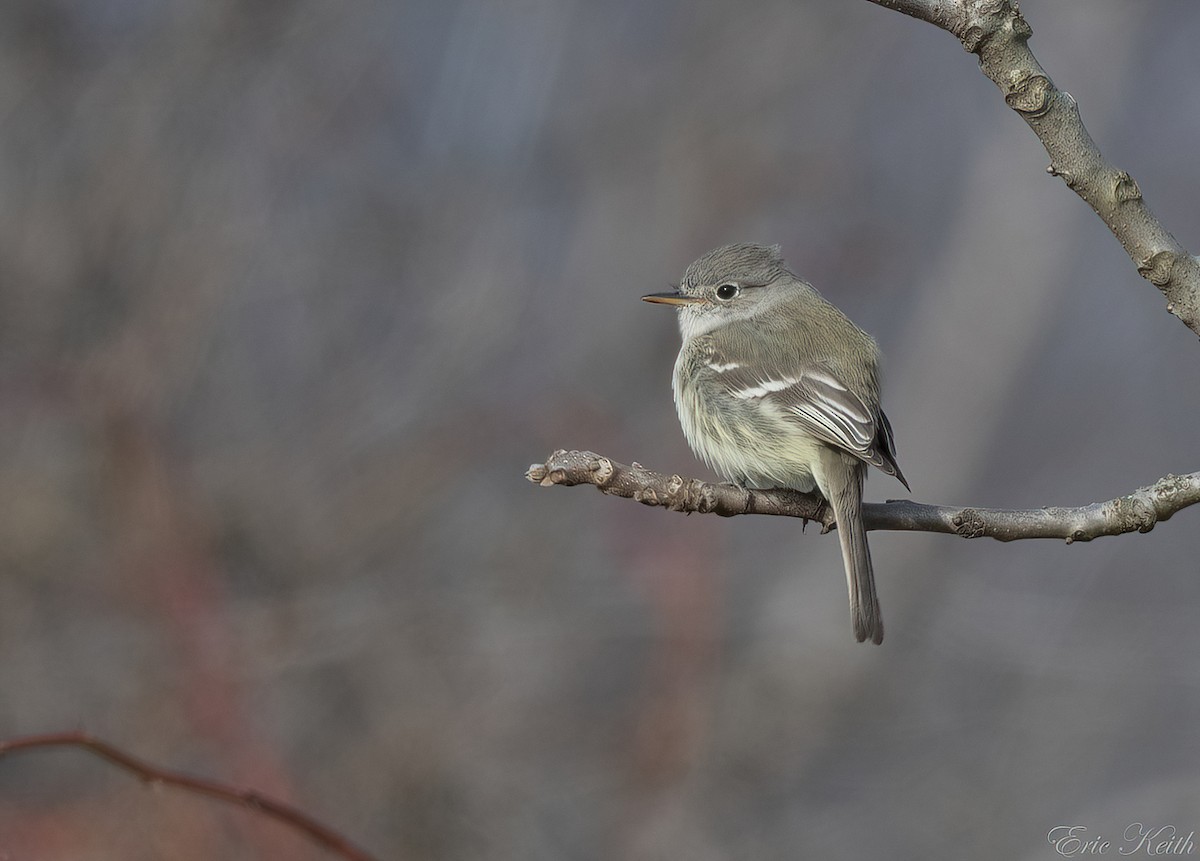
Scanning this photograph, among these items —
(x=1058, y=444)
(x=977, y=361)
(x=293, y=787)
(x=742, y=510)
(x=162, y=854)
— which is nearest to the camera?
(x=742, y=510)

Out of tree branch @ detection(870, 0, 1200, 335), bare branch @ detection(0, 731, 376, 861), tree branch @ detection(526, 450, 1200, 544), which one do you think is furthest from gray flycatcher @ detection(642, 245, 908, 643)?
bare branch @ detection(0, 731, 376, 861)

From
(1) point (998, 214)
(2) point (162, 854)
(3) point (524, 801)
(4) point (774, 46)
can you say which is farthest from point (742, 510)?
(4) point (774, 46)

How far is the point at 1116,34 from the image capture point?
872cm

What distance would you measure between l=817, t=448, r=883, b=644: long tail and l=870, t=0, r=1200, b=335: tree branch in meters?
1.19

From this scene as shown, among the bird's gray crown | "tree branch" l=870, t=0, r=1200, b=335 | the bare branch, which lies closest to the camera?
"tree branch" l=870, t=0, r=1200, b=335

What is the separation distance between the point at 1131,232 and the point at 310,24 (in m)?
6.74

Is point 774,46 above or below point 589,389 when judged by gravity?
above

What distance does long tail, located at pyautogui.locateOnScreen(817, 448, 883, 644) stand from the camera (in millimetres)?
3201

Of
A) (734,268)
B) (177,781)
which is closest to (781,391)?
(734,268)

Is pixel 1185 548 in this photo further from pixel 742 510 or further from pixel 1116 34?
pixel 742 510

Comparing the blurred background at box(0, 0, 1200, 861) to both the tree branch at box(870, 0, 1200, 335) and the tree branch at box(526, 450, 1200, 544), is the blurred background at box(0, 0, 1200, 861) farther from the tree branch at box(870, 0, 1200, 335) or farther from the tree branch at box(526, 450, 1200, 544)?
the tree branch at box(870, 0, 1200, 335)

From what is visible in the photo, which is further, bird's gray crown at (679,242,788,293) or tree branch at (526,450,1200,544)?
bird's gray crown at (679,242,788,293)

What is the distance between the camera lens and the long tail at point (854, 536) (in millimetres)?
3201

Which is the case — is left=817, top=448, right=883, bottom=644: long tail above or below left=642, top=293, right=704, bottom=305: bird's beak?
below
